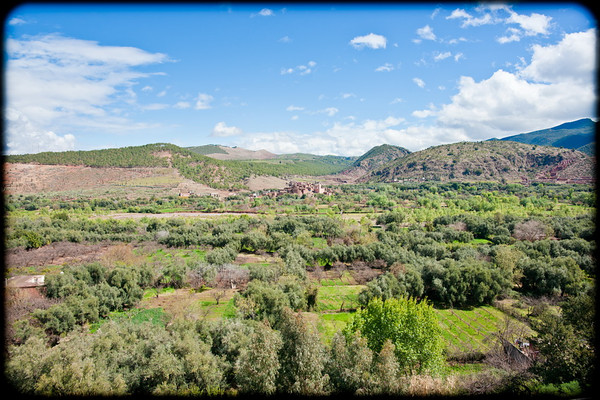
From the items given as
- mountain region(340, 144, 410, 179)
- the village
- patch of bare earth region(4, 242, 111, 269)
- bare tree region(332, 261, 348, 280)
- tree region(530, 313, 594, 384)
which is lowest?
bare tree region(332, 261, 348, 280)

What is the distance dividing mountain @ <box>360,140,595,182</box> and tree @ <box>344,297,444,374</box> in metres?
57.8

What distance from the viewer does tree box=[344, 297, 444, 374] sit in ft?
23.7

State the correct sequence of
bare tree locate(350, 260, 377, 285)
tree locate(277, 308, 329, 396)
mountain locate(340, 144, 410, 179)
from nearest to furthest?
tree locate(277, 308, 329, 396) → bare tree locate(350, 260, 377, 285) → mountain locate(340, 144, 410, 179)

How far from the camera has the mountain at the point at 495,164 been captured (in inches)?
2162

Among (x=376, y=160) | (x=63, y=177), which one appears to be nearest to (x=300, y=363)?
(x=63, y=177)

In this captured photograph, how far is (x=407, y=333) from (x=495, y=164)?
71218 mm

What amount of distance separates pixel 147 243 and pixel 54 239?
6722 mm

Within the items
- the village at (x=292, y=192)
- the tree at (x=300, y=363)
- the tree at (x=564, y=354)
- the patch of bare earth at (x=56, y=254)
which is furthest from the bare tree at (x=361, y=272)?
the village at (x=292, y=192)

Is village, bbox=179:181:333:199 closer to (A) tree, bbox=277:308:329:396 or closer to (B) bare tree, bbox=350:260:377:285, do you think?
(B) bare tree, bbox=350:260:377:285

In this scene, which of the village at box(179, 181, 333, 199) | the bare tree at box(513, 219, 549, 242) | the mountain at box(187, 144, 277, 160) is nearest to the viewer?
the bare tree at box(513, 219, 549, 242)

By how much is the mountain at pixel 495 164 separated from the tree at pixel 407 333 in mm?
57812

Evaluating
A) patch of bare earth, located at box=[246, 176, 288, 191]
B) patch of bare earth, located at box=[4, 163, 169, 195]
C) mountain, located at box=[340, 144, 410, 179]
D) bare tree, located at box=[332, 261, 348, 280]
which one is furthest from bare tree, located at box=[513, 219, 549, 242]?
mountain, located at box=[340, 144, 410, 179]

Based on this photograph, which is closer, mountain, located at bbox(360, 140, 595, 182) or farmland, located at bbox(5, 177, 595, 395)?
farmland, located at bbox(5, 177, 595, 395)

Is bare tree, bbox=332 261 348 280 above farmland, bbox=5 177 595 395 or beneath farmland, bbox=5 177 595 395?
beneath
